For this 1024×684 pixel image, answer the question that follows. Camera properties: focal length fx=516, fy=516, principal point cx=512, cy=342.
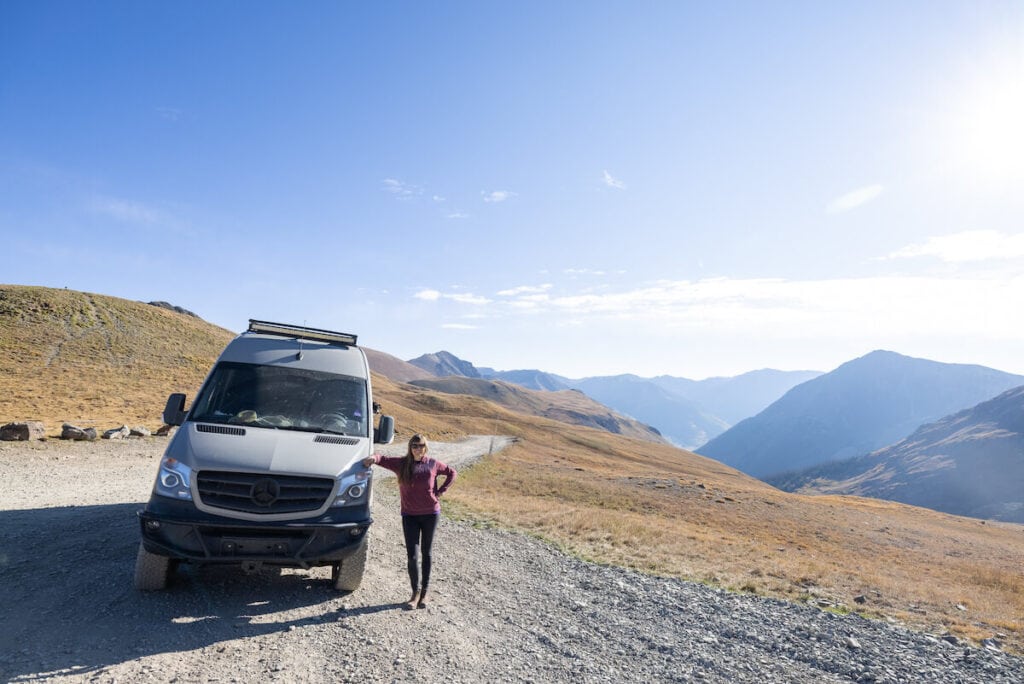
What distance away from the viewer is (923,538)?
3575 centimetres

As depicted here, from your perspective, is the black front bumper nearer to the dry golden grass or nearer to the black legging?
the black legging

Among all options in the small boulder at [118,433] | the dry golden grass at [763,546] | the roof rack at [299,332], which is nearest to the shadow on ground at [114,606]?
the roof rack at [299,332]

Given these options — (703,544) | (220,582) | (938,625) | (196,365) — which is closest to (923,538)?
(703,544)

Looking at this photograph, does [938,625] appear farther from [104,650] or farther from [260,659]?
[104,650]

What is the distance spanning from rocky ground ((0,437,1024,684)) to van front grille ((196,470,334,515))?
128cm

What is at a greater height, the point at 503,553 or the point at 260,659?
the point at 260,659

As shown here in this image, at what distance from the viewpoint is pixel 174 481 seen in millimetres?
5703

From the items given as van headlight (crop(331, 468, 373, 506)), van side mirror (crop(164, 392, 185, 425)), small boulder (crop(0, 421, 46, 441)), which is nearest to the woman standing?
van headlight (crop(331, 468, 373, 506))

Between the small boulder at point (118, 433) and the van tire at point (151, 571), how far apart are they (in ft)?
67.2

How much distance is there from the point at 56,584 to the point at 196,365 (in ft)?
156

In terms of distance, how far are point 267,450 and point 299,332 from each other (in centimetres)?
333

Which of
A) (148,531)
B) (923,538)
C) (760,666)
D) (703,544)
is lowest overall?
(923,538)

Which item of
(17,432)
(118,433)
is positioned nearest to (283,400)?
(17,432)

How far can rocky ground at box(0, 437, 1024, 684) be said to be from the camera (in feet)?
16.4
